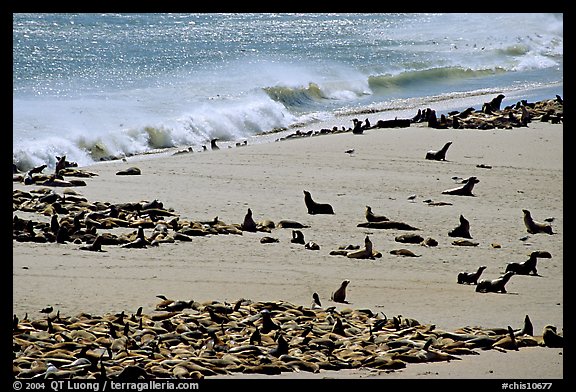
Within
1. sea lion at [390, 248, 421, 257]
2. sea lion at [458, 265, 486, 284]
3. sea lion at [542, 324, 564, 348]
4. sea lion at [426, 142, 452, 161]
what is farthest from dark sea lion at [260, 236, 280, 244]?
sea lion at [426, 142, 452, 161]

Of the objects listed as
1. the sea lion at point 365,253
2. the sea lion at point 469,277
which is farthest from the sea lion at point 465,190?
the sea lion at point 469,277

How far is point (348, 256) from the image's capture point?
35.0 feet

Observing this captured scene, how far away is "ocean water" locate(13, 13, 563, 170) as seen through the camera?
2170cm

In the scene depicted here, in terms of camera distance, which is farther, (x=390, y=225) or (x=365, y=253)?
(x=390, y=225)

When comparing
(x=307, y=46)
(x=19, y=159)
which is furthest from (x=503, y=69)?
(x=19, y=159)

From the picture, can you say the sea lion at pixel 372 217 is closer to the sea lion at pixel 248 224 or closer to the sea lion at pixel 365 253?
the sea lion at pixel 248 224

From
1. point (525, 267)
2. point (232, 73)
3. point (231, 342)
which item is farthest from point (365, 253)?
point (232, 73)

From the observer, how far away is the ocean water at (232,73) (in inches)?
854

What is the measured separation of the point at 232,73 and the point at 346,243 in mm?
20359

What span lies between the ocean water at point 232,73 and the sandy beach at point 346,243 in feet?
10.7

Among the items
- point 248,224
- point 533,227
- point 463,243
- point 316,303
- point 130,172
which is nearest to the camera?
point 316,303

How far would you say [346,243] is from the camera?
11.4m

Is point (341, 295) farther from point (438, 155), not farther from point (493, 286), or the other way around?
point (438, 155)
